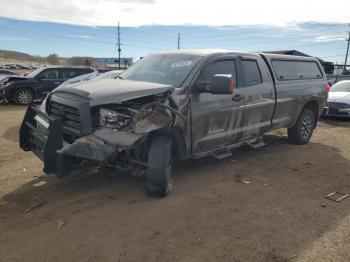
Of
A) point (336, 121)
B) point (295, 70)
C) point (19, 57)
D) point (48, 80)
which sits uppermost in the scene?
point (295, 70)

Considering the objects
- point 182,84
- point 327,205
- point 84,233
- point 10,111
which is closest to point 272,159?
point 327,205

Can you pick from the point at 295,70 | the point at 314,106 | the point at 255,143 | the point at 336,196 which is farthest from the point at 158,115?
the point at 314,106

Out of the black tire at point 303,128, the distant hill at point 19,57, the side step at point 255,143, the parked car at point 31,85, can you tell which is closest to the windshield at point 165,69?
the side step at point 255,143

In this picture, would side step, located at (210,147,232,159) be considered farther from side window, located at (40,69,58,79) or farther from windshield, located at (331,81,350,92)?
side window, located at (40,69,58,79)

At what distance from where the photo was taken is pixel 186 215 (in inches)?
165

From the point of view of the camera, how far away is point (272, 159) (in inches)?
268

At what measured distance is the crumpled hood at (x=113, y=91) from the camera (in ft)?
14.5

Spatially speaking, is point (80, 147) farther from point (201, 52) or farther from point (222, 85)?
point (201, 52)

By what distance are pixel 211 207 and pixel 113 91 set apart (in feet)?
6.07

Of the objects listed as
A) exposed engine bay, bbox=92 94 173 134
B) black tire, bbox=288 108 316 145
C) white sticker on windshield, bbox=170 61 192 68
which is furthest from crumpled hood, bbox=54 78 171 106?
black tire, bbox=288 108 316 145

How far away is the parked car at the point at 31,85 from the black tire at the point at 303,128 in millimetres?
10246

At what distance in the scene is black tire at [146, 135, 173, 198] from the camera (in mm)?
4484

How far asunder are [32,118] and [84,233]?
92.6 inches

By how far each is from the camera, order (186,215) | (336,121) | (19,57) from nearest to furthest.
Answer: (186,215) → (336,121) → (19,57)
